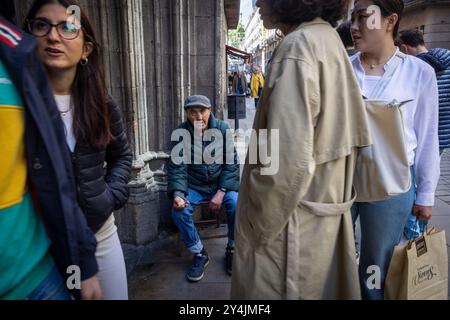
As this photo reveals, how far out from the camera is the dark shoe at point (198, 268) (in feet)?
10.0

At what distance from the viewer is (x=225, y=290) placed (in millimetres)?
2920

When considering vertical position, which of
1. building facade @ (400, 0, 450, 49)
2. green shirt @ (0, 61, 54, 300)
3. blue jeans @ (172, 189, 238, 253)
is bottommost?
blue jeans @ (172, 189, 238, 253)

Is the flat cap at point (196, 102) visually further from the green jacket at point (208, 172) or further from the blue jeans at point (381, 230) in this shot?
the blue jeans at point (381, 230)

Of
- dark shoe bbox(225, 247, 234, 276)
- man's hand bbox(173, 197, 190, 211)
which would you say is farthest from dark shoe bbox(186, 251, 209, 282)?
man's hand bbox(173, 197, 190, 211)

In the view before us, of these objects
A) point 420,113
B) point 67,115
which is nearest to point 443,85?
point 420,113

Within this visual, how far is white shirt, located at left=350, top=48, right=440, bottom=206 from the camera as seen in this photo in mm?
1855

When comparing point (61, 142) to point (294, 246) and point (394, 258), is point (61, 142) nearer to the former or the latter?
point (294, 246)

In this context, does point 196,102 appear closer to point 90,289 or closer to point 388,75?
point 388,75

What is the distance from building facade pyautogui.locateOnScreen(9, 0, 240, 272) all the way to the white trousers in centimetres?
177

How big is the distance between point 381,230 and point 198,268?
1769 mm

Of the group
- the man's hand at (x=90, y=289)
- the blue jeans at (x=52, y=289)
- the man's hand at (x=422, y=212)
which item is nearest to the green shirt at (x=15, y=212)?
the blue jeans at (x=52, y=289)

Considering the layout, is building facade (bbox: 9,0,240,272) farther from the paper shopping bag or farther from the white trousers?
the paper shopping bag

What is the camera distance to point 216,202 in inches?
126

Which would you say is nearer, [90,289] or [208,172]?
[90,289]
